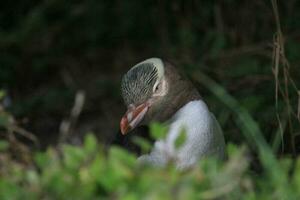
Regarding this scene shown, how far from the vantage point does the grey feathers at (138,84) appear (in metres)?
4.64

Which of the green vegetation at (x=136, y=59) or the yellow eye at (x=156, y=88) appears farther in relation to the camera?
the green vegetation at (x=136, y=59)

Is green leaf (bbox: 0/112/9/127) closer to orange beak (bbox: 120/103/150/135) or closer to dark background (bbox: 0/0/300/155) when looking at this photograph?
orange beak (bbox: 120/103/150/135)

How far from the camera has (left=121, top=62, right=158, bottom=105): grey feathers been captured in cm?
464

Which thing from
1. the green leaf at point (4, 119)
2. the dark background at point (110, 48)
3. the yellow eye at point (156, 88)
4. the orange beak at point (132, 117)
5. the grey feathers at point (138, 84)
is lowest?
the dark background at point (110, 48)

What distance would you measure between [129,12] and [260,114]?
2.65 metres

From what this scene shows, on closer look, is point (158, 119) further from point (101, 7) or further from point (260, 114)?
point (101, 7)

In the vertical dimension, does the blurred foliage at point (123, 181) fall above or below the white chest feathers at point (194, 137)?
above

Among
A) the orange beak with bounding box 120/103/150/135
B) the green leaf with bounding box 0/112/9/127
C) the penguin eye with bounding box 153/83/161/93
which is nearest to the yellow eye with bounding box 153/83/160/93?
the penguin eye with bounding box 153/83/161/93

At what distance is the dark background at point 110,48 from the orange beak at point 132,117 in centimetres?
122

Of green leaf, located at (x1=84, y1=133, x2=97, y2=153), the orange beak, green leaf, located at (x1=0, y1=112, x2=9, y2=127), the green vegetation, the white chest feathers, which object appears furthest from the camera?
the green vegetation

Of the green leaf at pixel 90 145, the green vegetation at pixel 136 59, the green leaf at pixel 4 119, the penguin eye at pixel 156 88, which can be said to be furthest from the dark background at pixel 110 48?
the green leaf at pixel 90 145

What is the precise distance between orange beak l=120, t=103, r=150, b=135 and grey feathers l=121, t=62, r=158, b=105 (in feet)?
0.15

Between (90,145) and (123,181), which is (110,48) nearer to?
(90,145)

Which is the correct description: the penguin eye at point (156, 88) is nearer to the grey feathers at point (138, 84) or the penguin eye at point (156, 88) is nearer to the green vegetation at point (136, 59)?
the grey feathers at point (138, 84)
